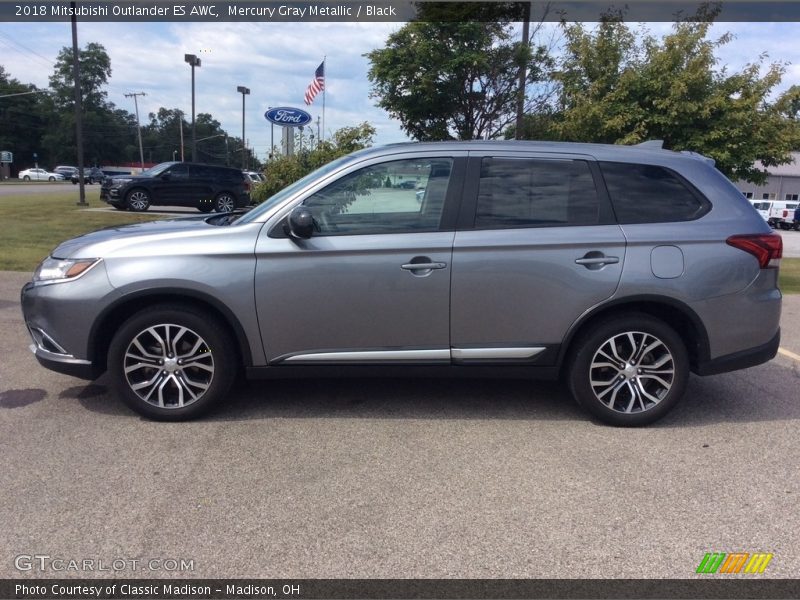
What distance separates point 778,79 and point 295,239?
9063mm

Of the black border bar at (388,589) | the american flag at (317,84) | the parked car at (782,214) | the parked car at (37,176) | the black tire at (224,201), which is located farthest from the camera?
the parked car at (37,176)

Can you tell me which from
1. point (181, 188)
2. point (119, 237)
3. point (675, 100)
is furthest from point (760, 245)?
point (181, 188)

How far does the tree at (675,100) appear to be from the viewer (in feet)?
32.8

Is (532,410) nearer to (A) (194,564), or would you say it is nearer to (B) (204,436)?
(B) (204,436)

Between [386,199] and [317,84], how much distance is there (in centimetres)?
1469

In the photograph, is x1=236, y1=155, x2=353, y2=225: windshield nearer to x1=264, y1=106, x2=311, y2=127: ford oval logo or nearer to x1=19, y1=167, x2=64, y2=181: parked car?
x1=264, y1=106, x2=311, y2=127: ford oval logo

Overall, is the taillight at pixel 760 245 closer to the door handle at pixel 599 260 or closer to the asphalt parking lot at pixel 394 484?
the door handle at pixel 599 260

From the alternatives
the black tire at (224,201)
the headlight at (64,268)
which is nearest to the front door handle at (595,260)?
the headlight at (64,268)

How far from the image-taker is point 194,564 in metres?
2.98

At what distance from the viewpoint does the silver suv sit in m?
4.45

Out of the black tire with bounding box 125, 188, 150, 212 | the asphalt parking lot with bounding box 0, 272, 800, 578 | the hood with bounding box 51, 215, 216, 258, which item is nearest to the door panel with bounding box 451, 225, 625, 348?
the asphalt parking lot with bounding box 0, 272, 800, 578

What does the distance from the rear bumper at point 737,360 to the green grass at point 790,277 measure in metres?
6.60

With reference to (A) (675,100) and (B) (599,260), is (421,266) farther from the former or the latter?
(A) (675,100)

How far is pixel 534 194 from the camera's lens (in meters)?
4.63
